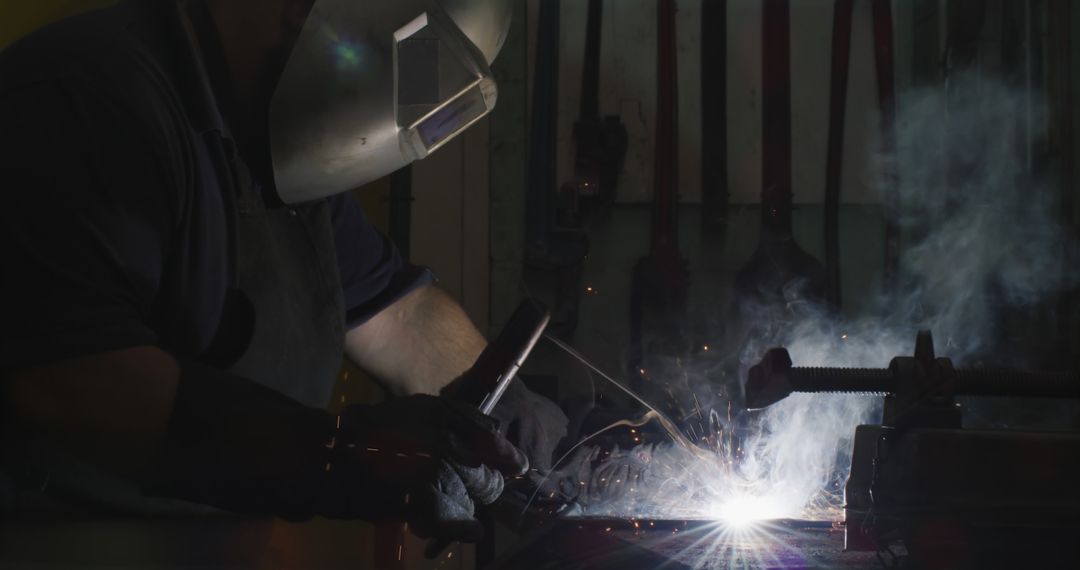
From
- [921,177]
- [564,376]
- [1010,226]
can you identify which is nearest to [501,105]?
[564,376]

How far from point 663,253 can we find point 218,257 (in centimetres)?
121

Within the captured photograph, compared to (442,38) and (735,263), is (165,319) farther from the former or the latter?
(735,263)

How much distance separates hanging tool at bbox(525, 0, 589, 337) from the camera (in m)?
2.27

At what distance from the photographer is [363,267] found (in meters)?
1.79

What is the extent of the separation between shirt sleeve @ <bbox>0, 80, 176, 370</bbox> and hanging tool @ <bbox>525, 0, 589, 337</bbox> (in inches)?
48.2

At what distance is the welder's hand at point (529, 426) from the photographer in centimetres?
165

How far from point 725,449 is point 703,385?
0.53ft

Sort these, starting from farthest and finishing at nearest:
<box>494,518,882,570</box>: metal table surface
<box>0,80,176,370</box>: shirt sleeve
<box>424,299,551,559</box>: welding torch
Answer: <box>424,299,551,559</box>: welding torch → <box>494,518,882,570</box>: metal table surface → <box>0,80,176,370</box>: shirt sleeve

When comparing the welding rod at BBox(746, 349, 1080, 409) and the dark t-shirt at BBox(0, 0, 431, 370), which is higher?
the dark t-shirt at BBox(0, 0, 431, 370)

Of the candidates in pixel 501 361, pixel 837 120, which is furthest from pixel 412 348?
pixel 837 120

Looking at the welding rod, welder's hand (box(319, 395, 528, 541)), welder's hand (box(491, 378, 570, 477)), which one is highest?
the welding rod

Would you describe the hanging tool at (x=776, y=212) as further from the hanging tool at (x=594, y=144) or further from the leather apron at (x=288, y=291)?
the leather apron at (x=288, y=291)

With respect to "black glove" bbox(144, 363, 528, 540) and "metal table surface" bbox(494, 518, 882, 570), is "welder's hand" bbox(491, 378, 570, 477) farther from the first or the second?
"black glove" bbox(144, 363, 528, 540)

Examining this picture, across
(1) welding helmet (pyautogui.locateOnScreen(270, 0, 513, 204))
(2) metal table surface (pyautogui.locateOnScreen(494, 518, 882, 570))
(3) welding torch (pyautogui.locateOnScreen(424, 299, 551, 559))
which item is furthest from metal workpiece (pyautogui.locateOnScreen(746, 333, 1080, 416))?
(1) welding helmet (pyautogui.locateOnScreen(270, 0, 513, 204))
